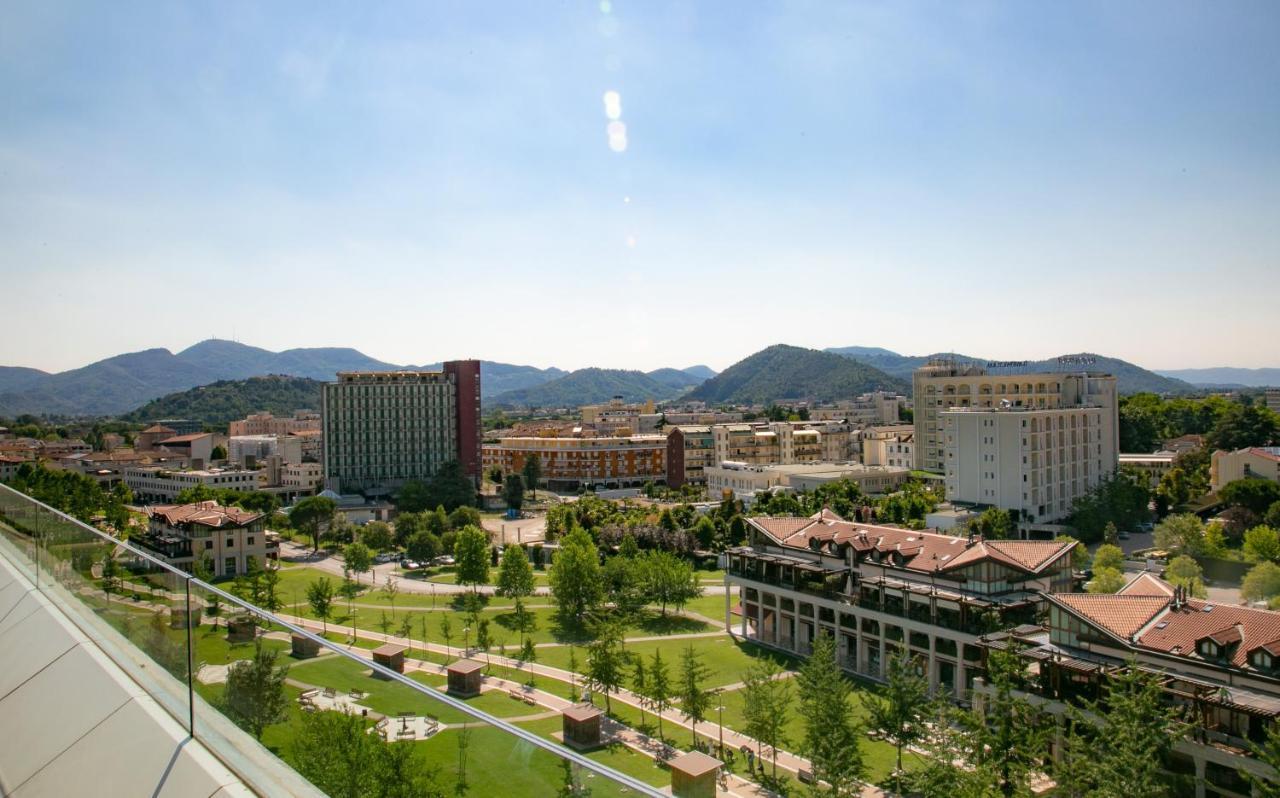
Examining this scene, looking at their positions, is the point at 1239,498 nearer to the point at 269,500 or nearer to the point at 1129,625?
the point at 1129,625

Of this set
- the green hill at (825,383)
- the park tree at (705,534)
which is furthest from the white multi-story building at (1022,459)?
the green hill at (825,383)

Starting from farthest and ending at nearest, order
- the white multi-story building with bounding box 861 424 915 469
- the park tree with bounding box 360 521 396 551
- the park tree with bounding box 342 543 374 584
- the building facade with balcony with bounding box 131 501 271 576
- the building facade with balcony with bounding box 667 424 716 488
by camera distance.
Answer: the building facade with balcony with bounding box 667 424 716 488 < the white multi-story building with bounding box 861 424 915 469 < the park tree with bounding box 360 521 396 551 < the park tree with bounding box 342 543 374 584 < the building facade with balcony with bounding box 131 501 271 576

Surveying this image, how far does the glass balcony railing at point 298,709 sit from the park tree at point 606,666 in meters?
14.5

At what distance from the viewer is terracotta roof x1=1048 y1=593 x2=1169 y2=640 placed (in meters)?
13.8

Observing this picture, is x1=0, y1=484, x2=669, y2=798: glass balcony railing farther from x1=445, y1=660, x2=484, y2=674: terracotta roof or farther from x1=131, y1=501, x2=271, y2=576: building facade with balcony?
x1=131, y1=501, x2=271, y2=576: building facade with balcony

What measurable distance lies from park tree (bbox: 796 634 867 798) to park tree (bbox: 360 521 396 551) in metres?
26.3

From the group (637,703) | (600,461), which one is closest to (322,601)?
(637,703)

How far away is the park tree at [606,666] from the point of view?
17312mm

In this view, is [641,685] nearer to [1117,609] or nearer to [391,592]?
[1117,609]

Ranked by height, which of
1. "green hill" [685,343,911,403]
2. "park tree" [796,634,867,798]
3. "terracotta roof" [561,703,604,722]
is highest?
"green hill" [685,343,911,403]

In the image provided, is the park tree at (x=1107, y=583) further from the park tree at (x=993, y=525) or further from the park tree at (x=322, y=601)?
the park tree at (x=322, y=601)

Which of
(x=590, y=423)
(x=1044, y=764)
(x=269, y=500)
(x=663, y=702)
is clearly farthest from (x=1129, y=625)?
(x=590, y=423)

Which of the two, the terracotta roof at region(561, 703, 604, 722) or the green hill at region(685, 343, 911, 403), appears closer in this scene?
the terracotta roof at region(561, 703, 604, 722)

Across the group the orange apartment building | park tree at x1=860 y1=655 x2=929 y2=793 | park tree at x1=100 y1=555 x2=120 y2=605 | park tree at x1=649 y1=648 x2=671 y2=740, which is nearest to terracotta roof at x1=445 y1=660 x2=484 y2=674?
park tree at x1=649 y1=648 x2=671 y2=740
